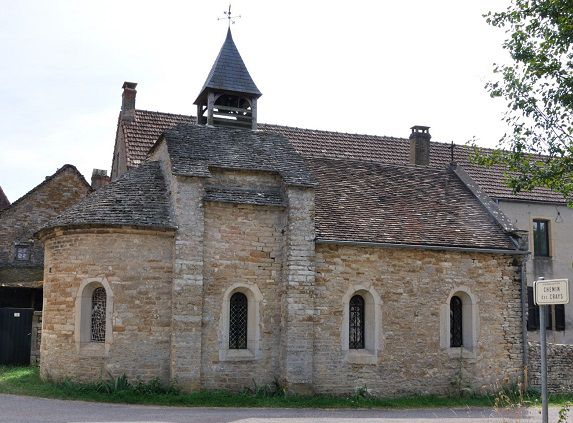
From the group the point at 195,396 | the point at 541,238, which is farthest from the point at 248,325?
the point at 541,238

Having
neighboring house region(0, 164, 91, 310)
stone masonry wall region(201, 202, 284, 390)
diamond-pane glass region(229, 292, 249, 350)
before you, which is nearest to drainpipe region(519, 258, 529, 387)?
stone masonry wall region(201, 202, 284, 390)

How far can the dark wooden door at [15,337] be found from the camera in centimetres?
2119

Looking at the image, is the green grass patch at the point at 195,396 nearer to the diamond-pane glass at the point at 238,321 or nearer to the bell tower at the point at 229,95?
the diamond-pane glass at the point at 238,321

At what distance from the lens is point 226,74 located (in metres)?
21.9

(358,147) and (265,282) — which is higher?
(358,147)

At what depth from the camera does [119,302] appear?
16516 millimetres

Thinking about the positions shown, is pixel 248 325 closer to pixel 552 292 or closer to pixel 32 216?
pixel 552 292

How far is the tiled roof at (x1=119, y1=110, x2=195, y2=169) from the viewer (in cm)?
2531

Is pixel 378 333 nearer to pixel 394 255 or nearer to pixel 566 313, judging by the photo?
pixel 394 255

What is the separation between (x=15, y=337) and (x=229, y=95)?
33.8 feet

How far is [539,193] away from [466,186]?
7828 mm

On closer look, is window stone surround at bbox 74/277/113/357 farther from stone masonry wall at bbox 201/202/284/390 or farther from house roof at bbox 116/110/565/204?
house roof at bbox 116/110/565/204

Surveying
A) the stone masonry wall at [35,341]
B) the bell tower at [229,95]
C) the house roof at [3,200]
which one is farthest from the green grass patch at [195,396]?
the house roof at [3,200]

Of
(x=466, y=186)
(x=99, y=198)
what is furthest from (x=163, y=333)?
(x=466, y=186)
